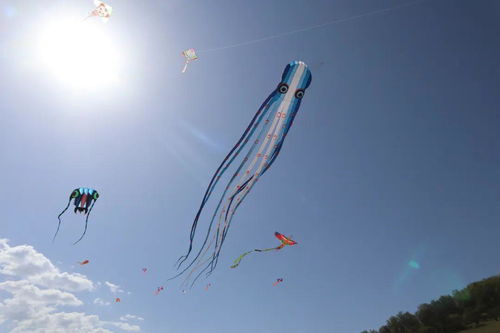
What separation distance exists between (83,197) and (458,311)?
92931mm

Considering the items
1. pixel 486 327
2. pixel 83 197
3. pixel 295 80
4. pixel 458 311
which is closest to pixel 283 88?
pixel 295 80

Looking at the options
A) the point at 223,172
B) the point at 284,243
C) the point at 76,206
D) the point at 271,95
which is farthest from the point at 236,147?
the point at 76,206

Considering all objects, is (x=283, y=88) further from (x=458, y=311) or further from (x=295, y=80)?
(x=458, y=311)

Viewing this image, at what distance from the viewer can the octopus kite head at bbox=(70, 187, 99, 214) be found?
3242 centimetres

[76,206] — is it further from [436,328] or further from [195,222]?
[436,328]

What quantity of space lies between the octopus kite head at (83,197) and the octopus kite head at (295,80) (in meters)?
25.6

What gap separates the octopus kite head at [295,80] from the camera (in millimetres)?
19844

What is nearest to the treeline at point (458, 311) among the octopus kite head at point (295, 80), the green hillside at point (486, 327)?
the green hillside at point (486, 327)

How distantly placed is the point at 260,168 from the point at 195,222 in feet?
18.4

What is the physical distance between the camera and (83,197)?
33312 millimetres

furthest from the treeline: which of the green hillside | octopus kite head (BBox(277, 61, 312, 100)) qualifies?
octopus kite head (BBox(277, 61, 312, 100))

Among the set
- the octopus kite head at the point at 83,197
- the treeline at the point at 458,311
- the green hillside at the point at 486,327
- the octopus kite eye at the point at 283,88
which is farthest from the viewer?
the treeline at the point at 458,311

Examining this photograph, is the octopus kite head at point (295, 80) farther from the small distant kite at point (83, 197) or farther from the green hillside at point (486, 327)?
the green hillside at point (486, 327)

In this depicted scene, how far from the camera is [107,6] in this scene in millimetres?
25078
